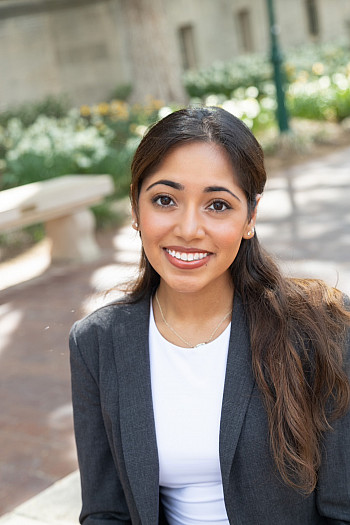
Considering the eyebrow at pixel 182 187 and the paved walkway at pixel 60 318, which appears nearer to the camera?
the eyebrow at pixel 182 187

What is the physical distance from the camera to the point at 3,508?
3600 mm

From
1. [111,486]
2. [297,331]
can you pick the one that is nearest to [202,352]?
[297,331]

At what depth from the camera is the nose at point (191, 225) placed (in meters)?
1.93

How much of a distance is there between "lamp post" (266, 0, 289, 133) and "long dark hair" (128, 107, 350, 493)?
34.2 ft

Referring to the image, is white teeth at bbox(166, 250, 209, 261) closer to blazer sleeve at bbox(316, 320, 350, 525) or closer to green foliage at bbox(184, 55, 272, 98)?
blazer sleeve at bbox(316, 320, 350, 525)

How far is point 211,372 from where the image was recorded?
2.05 metres

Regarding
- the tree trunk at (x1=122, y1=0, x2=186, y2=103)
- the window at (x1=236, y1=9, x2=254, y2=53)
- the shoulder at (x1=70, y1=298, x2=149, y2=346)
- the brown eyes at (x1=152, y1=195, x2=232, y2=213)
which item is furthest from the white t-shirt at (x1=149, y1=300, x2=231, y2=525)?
the window at (x1=236, y1=9, x2=254, y2=53)

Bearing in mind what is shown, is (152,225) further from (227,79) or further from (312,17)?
(312,17)

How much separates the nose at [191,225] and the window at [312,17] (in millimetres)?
27704

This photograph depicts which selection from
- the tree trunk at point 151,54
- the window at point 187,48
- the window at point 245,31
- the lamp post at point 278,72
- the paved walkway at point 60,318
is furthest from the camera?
the window at point 245,31

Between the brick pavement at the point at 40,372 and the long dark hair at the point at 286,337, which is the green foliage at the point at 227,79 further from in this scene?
the long dark hair at the point at 286,337

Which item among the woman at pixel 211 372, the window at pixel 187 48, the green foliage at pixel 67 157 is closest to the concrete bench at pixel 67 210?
the green foliage at pixel 67 157

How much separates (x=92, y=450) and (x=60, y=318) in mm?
3966

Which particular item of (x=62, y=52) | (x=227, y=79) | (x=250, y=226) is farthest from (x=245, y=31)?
(x=250, y=226)
